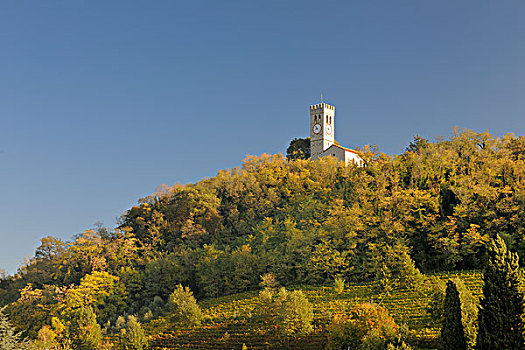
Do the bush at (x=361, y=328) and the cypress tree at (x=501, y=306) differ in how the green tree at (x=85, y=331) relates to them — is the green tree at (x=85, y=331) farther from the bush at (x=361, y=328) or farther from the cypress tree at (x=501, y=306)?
the cypress tree at (x=501, y=306)

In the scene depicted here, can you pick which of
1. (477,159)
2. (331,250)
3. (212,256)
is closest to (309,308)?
(331,250)

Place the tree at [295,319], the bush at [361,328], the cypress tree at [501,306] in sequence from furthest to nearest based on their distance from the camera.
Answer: the tree at [295,319] < the bush at [361,328] < the cypress tree at [501,306]

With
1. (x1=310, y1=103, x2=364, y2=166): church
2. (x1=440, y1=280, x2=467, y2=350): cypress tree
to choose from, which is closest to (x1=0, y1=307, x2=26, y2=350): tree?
(x1=440, y1=280, x2=467, y2=350): cypress tree

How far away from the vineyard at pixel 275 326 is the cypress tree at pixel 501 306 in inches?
412

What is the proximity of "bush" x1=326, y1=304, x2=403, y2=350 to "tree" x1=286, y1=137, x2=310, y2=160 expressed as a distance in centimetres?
5078

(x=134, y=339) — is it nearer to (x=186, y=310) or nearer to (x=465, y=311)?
(x=186, y=310)

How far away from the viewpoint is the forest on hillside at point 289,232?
50.2 meters

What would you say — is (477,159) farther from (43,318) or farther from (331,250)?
(43,318)

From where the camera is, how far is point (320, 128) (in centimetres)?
8238

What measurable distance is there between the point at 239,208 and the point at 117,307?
21932 millimetres

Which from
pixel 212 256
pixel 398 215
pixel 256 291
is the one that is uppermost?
pixel 398 215

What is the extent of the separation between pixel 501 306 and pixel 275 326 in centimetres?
2279

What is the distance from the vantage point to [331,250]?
173ft

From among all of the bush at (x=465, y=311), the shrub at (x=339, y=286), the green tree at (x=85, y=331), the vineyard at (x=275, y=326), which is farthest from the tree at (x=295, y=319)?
the green tree at (x=85, y=331)
